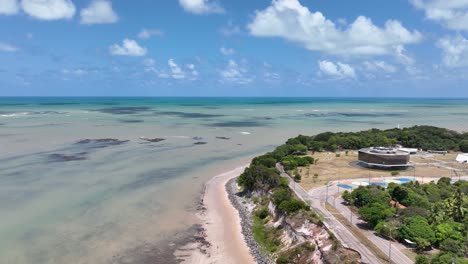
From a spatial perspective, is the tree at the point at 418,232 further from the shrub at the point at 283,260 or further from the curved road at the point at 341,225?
the shrub at the point at 283,260

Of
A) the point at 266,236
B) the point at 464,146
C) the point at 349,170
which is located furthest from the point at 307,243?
the point at 464,146

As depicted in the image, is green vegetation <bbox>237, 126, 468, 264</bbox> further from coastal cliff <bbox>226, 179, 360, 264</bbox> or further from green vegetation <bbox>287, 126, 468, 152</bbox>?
green vegetation <bbox>287, 126, 468, 152</bbox>

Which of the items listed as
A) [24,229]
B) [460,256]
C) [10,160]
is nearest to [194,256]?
[24,229]

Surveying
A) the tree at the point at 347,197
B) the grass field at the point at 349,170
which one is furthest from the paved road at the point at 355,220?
the grass field at the point at 349,170

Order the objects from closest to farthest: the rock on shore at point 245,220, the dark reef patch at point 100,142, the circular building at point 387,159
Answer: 1. the rock on shore at point 245,220
2. the circular building at point 387,159
3. the dark reef patch at point 100,142

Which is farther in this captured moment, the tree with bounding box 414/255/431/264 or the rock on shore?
the rock on shore

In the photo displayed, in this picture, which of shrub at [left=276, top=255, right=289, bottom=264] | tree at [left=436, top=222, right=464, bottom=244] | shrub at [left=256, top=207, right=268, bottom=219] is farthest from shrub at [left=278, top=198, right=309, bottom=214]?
tree at [left=436, top=222, right=464, bottom=244]

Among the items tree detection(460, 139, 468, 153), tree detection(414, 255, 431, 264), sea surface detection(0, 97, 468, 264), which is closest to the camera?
tree detection(414, 255, 431, 264)
